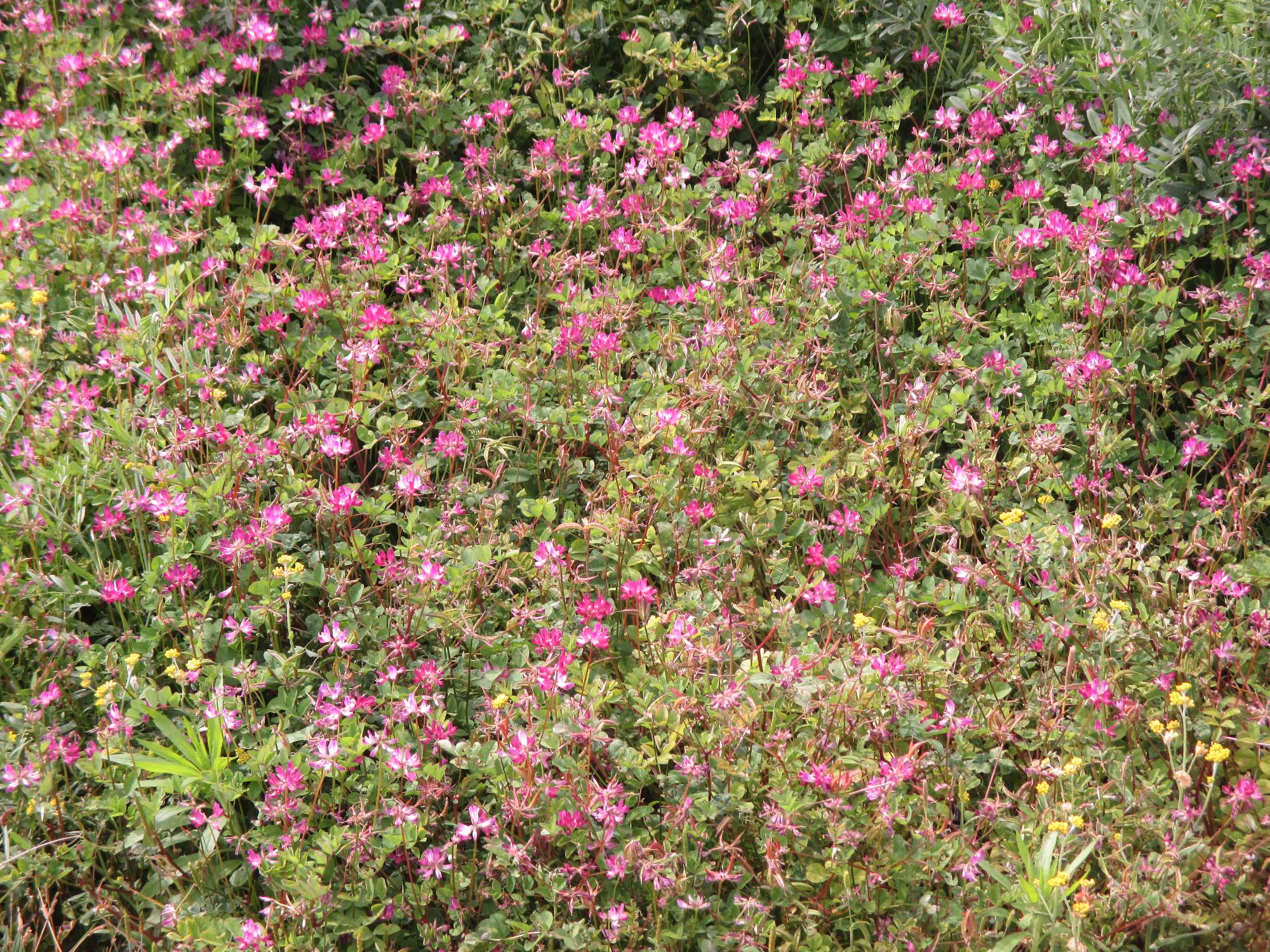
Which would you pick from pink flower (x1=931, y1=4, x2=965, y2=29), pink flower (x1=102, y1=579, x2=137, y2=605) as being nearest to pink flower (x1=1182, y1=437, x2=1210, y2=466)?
pink flower (x1=931, y1=4, x2=965, y2=29)

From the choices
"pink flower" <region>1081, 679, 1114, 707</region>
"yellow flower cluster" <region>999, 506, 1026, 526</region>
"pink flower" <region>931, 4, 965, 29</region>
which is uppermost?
"pink flower" <region>931, 4, 965, 29</region>

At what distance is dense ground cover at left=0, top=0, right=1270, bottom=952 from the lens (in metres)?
2.32

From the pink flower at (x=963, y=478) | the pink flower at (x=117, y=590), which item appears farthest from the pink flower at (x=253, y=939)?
the pink flower at (x=963, y=478)

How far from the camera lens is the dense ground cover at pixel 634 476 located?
2.32 metres

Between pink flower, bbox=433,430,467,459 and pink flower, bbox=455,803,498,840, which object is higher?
pink flower, bbox=433,430,467,459

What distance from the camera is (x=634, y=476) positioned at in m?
2.99

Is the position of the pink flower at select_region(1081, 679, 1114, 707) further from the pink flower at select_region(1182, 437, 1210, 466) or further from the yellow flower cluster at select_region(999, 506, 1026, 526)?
the pink flower at select_region(1182, 437, 1210, 466)

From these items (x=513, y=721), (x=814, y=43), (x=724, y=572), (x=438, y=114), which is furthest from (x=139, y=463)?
(x=814, y=43)

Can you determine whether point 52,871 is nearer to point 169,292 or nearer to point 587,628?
point 587,628

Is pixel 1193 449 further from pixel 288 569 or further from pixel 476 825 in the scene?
pixel 288 569

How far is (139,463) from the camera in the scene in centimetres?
296

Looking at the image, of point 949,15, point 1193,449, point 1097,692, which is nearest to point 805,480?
point 1097,692

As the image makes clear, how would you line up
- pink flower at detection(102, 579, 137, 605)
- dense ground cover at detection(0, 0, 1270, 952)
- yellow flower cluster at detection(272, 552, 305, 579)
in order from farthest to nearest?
pink flower at detection(102, 579, 137, 605) < yellow flower cluster at detection(272, 552, 305, 579) < dense ground cover at detection(0, 0, 1270, 952)

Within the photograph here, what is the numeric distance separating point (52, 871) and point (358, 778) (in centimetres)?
64
